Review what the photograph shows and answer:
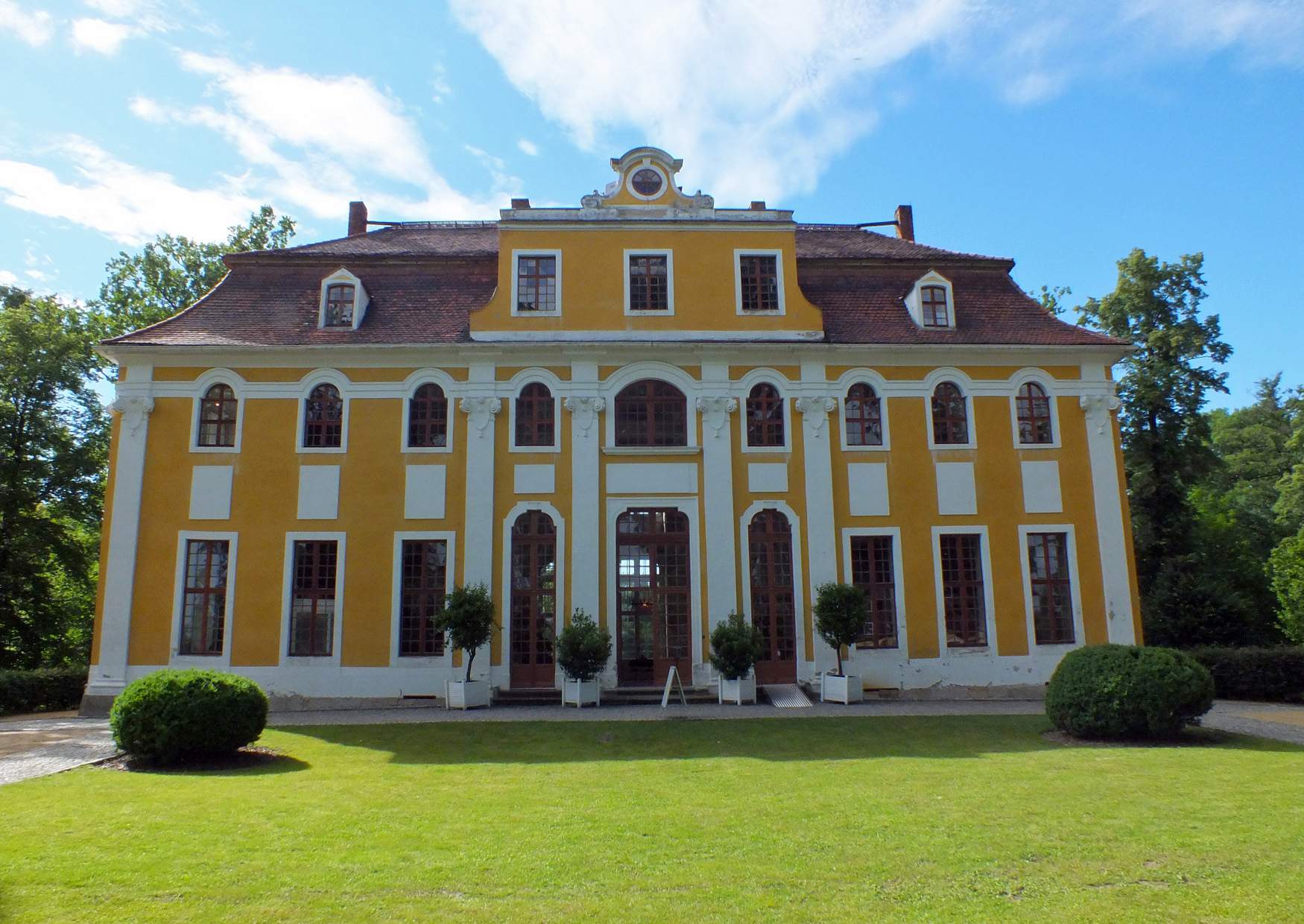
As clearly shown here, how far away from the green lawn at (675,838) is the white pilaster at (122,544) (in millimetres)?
8038

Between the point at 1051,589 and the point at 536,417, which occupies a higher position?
the point at 536,417

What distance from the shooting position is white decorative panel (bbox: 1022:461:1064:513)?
20.0m

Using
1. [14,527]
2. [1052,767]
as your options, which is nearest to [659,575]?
[1052,767]

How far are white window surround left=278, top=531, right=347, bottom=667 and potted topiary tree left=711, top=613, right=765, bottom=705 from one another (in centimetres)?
845

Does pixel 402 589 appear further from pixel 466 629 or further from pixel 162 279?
pixel 162 279

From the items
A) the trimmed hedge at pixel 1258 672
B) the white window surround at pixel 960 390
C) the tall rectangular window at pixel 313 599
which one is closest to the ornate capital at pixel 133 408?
the tall rectangular window at pixel 313 599

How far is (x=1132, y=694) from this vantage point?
520 inches

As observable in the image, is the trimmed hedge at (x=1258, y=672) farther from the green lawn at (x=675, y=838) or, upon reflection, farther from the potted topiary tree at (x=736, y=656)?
the potted topiary tree at (x=736, y=656)

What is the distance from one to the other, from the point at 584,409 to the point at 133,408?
1055 cm

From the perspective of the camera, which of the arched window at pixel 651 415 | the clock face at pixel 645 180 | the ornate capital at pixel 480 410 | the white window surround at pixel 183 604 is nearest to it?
the white window surround at pixel 183 604

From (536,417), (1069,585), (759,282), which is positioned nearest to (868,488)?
(1069,585)

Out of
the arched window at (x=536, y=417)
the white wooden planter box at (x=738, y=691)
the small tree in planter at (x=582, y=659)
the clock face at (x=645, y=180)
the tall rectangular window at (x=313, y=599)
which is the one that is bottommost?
the white wooden planter box at (x=738, y=691)

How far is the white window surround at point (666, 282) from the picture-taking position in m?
20.4

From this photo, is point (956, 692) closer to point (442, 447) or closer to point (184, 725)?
point (442, 447)
